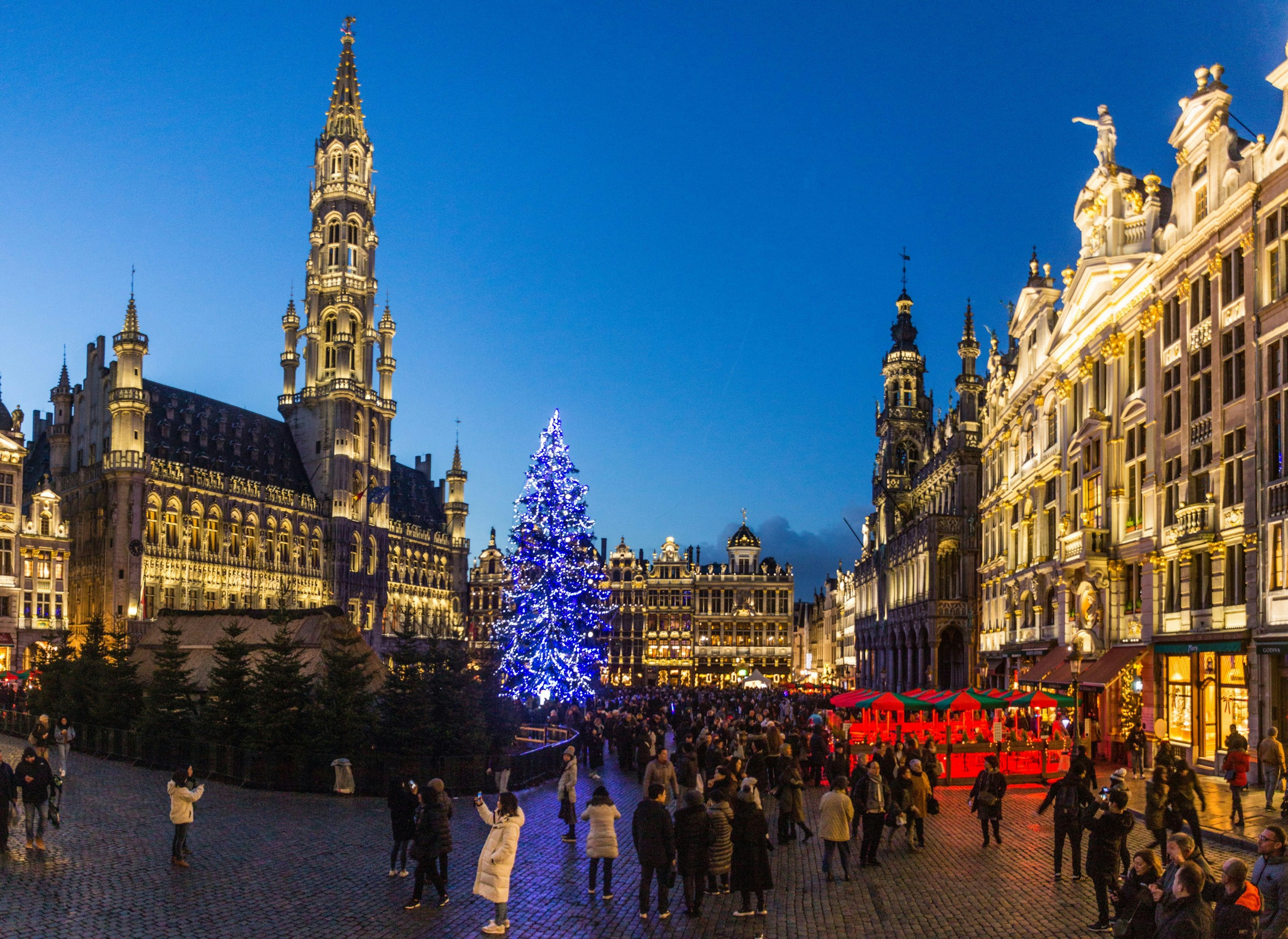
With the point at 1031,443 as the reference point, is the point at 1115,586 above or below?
below

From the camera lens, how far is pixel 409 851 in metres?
14.2

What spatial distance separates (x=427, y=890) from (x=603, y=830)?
2.49 meters

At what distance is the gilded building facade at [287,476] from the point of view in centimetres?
8181

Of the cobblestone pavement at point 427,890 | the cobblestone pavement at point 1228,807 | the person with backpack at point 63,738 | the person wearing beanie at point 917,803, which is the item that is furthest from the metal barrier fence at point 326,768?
the cobblestone pavement at point 1228,807

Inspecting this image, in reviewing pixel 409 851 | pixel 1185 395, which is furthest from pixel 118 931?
pixel 1185 395

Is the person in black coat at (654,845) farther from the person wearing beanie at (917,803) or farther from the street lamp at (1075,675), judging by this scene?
the street lamp at (1075,675)

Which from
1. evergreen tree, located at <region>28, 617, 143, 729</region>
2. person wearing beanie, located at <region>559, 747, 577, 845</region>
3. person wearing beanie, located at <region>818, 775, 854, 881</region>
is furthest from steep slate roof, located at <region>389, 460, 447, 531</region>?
person wearing beanie, located at <region>818, 775, 854, 881</region>

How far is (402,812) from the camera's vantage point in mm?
15820

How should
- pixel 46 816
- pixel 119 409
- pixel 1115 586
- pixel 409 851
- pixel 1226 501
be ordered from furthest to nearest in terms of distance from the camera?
1. pixel 119 409
2. pixel 1115 586
3. pixel 1226 501
4. pixel 46 816
5. pixel 409 851

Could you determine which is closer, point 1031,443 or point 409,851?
point 409,851

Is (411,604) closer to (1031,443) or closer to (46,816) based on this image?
(1031,443)

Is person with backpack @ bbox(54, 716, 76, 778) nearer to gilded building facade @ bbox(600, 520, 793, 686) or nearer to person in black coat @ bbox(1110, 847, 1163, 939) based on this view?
person in black coat @ bbox(1110, 847, 1163, 939)

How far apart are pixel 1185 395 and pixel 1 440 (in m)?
64.3

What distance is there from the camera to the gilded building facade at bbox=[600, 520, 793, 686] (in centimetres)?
13312
